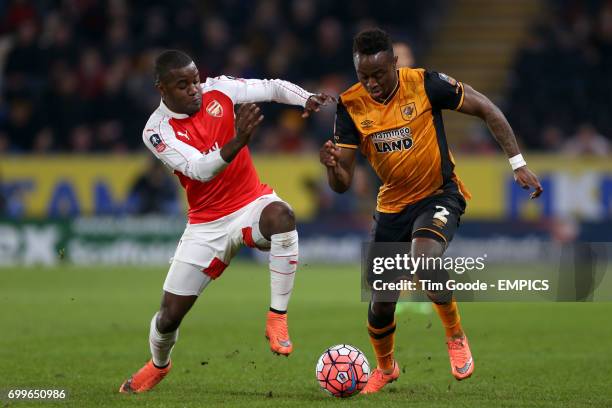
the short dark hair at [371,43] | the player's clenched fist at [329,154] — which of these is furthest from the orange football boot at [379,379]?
the short dark hair at [371,43]

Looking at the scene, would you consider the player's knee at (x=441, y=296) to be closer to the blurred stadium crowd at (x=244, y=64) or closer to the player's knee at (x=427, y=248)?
the player's knee at (x=427, y=248)

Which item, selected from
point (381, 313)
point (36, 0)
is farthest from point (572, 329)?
point (36, 0)

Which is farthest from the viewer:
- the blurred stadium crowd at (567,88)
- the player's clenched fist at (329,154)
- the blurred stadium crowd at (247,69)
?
the blurred stadium crowd at (247,69)

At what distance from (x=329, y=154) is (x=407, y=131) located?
74 cm

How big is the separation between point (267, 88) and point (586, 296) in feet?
9.01

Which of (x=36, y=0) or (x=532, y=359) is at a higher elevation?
(x=36, y=0)

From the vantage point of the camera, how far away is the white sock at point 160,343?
324 inches

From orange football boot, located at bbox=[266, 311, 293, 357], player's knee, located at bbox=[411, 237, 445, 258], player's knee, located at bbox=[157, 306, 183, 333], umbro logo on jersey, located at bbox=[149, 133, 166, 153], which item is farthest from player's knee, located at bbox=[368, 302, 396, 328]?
umbro logo on jersey, located at bbox=[149, 133, 166, 153]

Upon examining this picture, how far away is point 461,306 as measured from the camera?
559 inches

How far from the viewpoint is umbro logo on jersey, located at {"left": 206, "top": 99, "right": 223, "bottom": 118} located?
814 centimetres

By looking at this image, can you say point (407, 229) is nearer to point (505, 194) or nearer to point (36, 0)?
point (505, 194)

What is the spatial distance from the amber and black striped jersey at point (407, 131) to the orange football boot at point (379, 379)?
1.14 m

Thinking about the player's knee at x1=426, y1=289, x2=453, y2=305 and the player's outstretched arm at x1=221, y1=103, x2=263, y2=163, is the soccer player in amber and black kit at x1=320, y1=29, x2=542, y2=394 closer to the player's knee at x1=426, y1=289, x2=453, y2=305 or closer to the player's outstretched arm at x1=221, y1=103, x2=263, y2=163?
the player's knee at x1=426, y1=289, x2=453, y2=305

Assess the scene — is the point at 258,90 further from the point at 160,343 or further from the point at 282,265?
the point at 160,343
